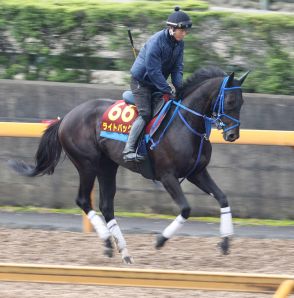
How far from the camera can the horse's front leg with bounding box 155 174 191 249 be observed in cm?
899

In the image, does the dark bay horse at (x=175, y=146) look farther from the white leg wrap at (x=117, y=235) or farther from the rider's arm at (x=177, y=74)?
the rider's arm at (x=177, y=74)

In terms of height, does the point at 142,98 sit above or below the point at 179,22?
below

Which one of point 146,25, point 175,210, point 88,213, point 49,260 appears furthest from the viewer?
point 146,25

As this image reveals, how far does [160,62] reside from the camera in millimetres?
9203

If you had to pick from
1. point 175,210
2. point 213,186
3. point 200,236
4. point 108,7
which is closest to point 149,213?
point 175,210

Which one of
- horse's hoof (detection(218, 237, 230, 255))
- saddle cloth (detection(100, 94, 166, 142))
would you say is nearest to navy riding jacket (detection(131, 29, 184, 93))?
saddle cloth (detection(100, 94, 166, 142))

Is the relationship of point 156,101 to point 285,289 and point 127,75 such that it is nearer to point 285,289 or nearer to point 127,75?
point 127,75

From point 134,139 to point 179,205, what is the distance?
0.85m

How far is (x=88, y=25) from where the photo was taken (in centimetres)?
1279

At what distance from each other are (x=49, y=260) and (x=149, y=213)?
2653 millimetres

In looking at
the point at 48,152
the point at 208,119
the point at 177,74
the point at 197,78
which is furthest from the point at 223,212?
the point at 48,152

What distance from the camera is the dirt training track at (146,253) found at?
28.7ft

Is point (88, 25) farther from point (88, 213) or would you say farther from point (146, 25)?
point (88, 213)

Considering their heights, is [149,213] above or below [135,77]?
below
